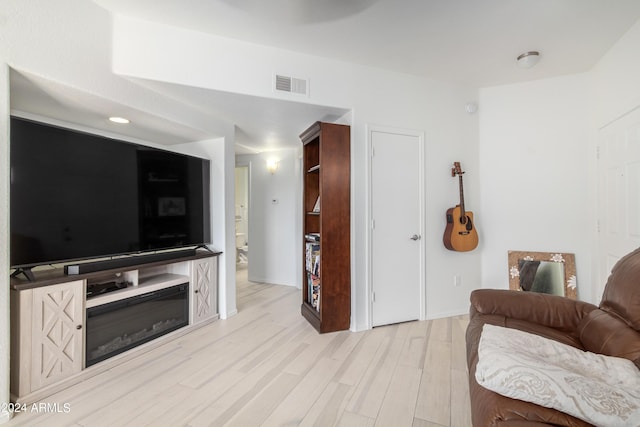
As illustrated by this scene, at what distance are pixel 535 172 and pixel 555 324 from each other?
203 centimetres

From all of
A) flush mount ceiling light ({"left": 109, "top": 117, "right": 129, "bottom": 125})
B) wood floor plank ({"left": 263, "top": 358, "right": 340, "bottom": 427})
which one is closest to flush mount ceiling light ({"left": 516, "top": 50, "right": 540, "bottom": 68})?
wood floor plank ({"left": 263, "top": 358, "right": 340, "bottom": 427})

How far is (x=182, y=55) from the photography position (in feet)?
7.04

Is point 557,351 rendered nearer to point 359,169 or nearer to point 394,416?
point 394,416

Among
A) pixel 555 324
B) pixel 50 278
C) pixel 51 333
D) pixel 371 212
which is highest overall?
pixel 371 212

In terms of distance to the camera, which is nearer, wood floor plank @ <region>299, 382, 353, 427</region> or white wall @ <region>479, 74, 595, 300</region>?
wood floor plank @ <region>299, 382, 353, 427</region>

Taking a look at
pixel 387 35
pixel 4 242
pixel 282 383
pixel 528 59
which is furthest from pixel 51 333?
pixel 528 59

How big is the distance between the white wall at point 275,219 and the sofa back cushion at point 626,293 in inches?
130

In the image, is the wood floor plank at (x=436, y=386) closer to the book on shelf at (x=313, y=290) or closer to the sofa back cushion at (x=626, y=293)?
the sofa back cushion at (x=626, y=293)

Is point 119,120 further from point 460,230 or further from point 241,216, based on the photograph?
point 241,216

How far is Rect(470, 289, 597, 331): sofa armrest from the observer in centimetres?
156

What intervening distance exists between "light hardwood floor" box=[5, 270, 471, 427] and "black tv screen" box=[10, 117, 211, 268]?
934mm

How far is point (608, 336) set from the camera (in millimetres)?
1228

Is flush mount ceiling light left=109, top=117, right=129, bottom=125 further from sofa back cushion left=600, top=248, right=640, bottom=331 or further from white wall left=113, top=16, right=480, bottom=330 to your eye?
sofa back cushion left=600, top=248, right=640, bottom=331

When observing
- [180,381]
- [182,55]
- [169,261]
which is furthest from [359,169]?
[180,381]
